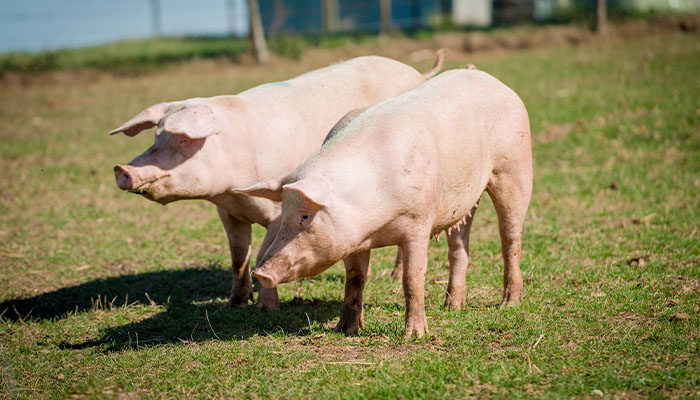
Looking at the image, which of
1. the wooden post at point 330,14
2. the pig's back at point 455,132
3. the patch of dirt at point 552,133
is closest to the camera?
the pig's back at point 455,132

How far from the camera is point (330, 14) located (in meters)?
28.3

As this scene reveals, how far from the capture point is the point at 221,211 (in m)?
5.85

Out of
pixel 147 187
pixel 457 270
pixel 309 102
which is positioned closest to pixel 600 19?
pixel 309 102

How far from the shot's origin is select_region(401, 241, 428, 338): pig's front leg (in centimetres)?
448

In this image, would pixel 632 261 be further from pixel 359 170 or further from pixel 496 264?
pixel 359 170

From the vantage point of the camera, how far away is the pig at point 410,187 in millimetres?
4121

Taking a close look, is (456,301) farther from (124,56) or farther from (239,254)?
(124,56)

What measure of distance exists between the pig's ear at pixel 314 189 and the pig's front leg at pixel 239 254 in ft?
6.02

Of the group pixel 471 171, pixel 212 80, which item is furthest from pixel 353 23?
pixel 471 171

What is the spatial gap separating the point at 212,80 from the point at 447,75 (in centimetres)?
1260

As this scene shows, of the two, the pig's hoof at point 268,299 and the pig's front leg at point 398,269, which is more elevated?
the pig's hoof at point 268,299

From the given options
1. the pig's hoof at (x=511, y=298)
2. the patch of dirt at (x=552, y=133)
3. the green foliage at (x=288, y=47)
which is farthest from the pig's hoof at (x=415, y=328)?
the green foliage at (x=288, y=47)

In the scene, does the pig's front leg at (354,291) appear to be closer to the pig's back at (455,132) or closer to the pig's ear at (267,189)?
the pig's back at (455,132)

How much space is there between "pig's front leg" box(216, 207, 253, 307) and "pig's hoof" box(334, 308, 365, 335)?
1229mm
